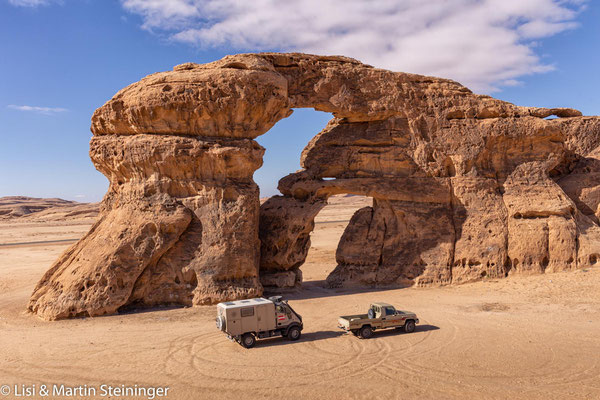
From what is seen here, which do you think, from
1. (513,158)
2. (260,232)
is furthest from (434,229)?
(260,232)

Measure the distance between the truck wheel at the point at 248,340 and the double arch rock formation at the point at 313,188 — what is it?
15.4ft

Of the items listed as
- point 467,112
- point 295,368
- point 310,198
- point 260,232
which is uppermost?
point 467,112

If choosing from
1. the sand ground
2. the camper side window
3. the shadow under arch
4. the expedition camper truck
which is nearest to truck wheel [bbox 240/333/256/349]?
the expedition camper truck

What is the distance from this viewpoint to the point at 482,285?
62.5ft

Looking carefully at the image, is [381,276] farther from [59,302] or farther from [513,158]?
[59,302]

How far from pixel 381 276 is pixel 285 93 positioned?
30.4ft

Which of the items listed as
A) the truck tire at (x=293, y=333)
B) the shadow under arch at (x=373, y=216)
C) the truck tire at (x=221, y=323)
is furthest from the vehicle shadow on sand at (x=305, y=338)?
the shadow under arch at (x=373, y=216)

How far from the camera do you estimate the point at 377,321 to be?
42.9ft

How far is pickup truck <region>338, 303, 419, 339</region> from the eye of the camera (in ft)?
42.2

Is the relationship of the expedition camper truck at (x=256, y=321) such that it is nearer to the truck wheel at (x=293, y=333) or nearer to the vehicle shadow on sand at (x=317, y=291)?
the truck wheel at (x=293, y=333)

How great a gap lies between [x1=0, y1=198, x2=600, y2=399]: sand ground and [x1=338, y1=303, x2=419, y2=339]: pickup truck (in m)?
0.29

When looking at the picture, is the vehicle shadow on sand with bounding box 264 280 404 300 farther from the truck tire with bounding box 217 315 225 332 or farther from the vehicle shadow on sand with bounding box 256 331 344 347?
the truck tire with bounding box 217 315 225 332

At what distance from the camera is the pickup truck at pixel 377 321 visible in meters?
12.9

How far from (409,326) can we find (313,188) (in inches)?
355
